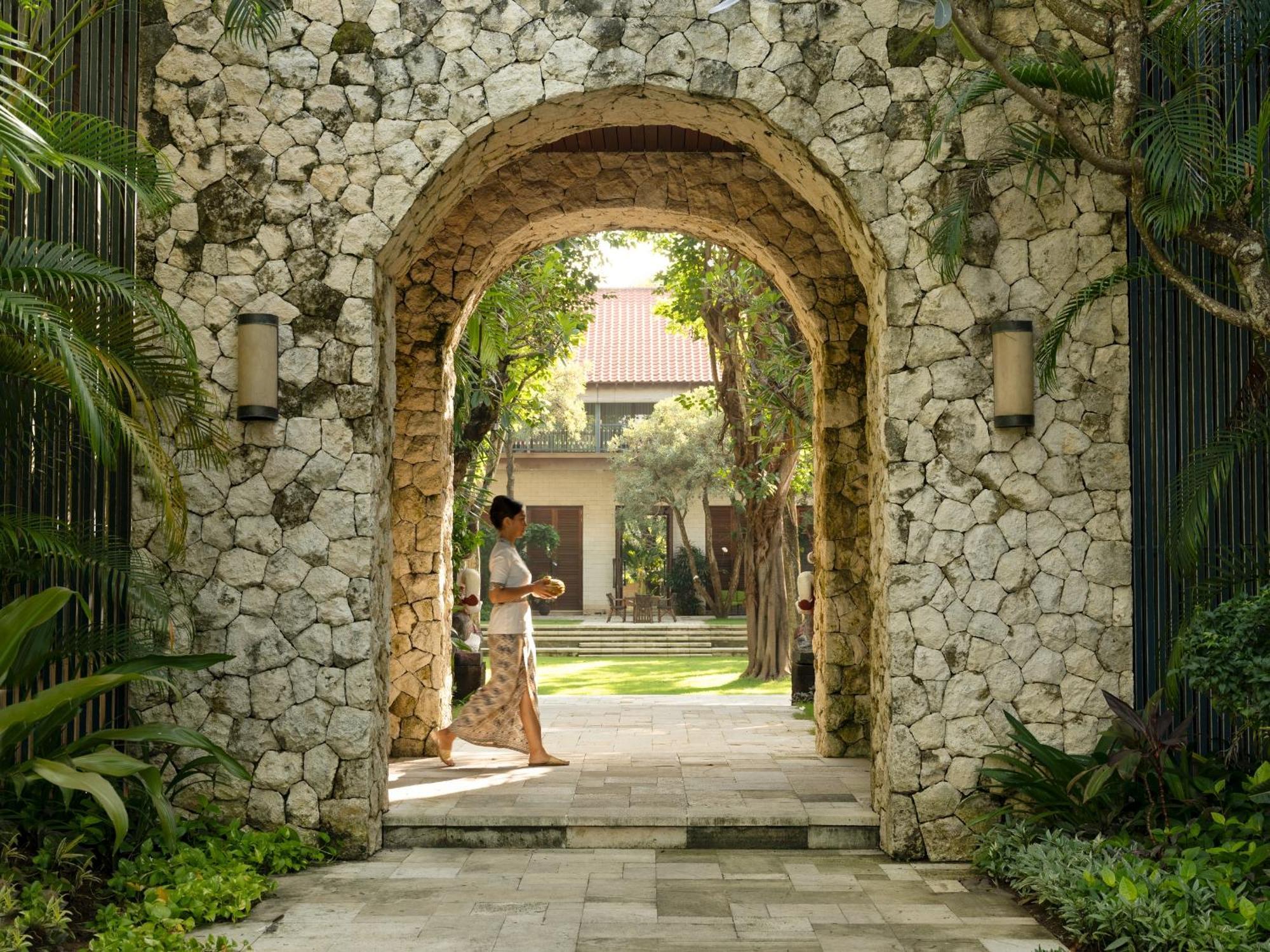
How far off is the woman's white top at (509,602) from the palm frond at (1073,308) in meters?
3.37

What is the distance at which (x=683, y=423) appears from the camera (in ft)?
88.0

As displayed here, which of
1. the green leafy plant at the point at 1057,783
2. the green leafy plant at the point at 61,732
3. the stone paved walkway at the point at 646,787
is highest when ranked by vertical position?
the green leafy plant at the point at 61,732

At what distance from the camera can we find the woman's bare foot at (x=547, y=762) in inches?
311

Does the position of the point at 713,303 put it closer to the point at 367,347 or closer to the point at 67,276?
the point at 367,347

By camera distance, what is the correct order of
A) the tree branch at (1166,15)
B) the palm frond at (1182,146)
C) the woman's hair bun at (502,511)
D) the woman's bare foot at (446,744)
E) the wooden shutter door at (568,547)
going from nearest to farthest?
1. the palm frond at (1182,146)
2. the tree branch at (1166,15)
3. the woman's bare foot at (446,744)
4. the woman's hair bun at (502,511)
5. the wooden shutter door at (568,547)

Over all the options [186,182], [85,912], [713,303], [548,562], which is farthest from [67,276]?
[548,562]

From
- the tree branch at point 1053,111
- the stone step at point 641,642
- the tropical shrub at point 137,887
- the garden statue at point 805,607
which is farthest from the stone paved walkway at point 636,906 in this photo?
the stone step at point 641,642

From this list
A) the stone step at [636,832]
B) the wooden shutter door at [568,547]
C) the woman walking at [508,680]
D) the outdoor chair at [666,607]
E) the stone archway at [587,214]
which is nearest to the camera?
the stone step at [636,832]

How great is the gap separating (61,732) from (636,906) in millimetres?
2635

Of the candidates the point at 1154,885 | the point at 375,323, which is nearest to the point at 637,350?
the point at 375,323

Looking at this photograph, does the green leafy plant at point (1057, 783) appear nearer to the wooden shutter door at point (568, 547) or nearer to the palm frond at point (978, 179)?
the palm frond at point (978, 179)

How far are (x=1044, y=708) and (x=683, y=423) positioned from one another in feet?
68.6

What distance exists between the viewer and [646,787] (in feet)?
23.4

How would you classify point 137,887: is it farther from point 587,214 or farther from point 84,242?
point 587,214
